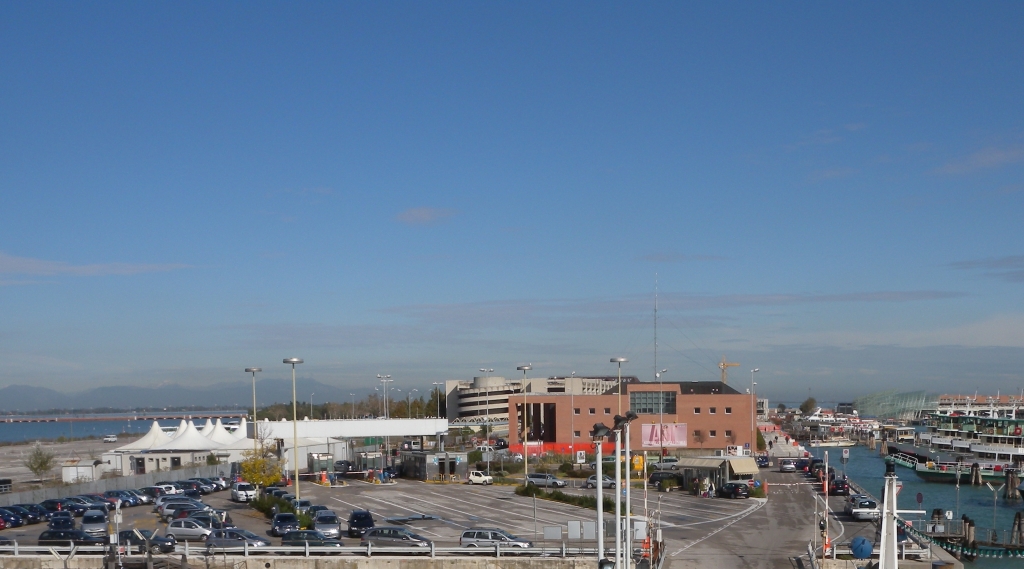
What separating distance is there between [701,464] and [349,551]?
90.3 feet

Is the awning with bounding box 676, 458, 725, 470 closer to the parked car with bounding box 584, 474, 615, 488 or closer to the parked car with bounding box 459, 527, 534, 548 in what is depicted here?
the parked car with bounding box 584, 474, 615, 488

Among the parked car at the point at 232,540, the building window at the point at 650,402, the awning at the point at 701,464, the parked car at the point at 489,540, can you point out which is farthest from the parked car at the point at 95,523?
the building window at the point at 650,402

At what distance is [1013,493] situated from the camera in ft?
245

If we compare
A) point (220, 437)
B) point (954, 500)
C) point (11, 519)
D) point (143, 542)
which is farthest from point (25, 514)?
point (954, 500)

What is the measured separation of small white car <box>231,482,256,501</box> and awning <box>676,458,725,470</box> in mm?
24251

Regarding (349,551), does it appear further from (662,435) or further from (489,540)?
(662,435)

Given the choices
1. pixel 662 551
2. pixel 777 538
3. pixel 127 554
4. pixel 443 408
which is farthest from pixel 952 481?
pixel 443 408

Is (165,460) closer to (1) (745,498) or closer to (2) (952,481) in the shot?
(1) (745,498)

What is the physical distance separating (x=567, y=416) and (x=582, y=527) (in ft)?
193

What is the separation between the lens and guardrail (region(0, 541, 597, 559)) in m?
29.4

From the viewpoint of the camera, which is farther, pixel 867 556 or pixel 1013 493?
pixel 1013 493

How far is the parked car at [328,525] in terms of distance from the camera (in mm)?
34444

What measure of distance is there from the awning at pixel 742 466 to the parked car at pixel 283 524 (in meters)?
25.5

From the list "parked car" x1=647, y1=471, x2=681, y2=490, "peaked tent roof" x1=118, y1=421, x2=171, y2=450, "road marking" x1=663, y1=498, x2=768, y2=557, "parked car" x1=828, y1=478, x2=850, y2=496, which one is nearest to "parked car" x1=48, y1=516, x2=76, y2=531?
"road marking" x1=663, y1=498, x2=768, y2=557
